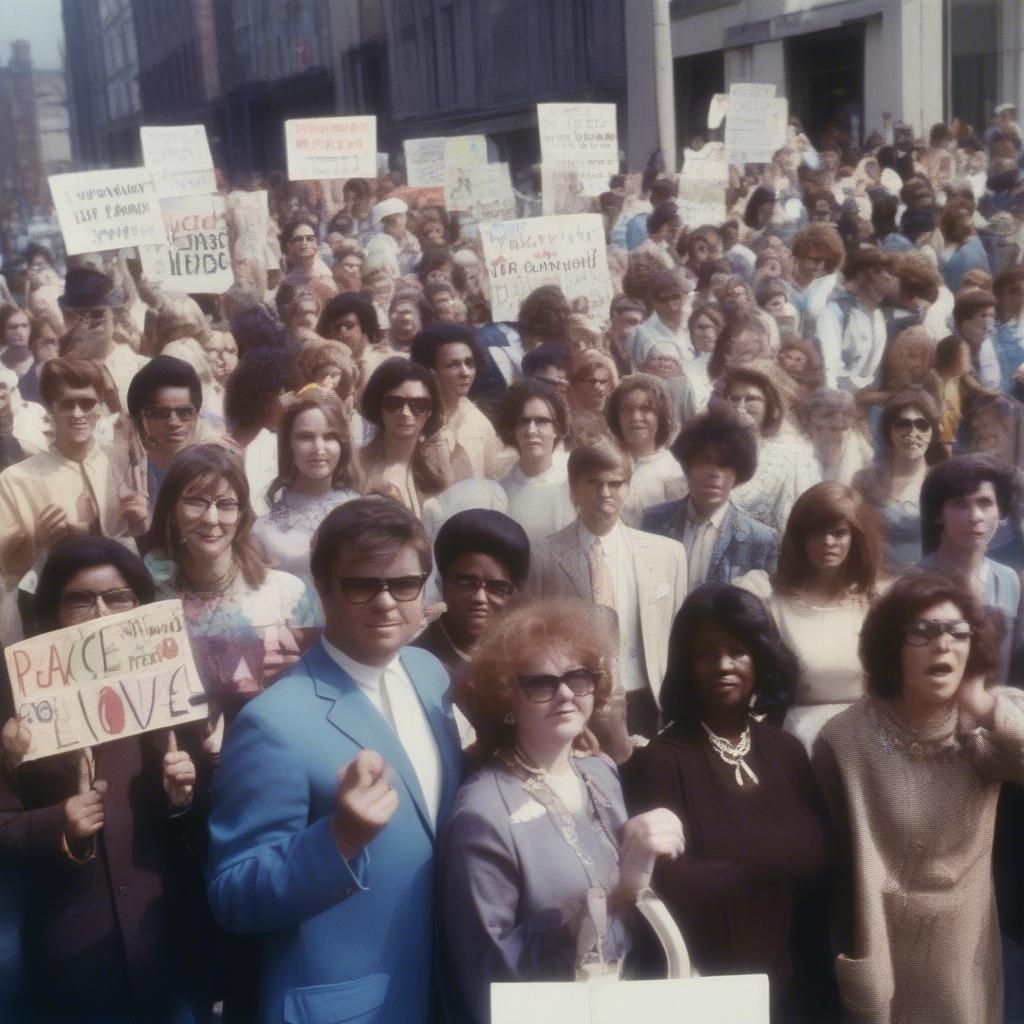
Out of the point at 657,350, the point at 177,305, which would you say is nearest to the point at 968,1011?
the point at 657,350

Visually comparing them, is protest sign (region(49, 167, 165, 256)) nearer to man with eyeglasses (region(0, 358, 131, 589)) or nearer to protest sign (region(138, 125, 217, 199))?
protest sign (region(138, 125, 217, 199))

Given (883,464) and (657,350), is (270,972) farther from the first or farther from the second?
(657,350)

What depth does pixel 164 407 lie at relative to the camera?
4.64 meters

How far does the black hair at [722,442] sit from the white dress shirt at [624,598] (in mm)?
370

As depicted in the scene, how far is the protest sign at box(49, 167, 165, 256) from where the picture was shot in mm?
7418

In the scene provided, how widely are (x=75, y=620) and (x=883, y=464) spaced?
8.59ft

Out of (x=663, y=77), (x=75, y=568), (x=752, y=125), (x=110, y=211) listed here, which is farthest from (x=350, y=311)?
(x=663, y=77)

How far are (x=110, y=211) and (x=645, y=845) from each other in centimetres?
590

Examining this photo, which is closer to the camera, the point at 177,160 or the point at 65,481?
the point at 65,481

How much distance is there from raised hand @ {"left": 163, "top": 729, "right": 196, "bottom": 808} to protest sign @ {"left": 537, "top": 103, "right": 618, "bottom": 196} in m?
7.08

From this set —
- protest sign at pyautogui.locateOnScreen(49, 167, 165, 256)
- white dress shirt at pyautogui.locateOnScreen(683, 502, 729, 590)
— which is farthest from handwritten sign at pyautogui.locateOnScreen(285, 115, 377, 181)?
white dress shirt at pyautogui.locateOnScreen(683, 502, 729, 590)

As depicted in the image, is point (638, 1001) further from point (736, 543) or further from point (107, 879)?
point (736, 543)

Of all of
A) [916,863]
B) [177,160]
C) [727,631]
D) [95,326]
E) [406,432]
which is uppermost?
[177,160]

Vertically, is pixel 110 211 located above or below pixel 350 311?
above
